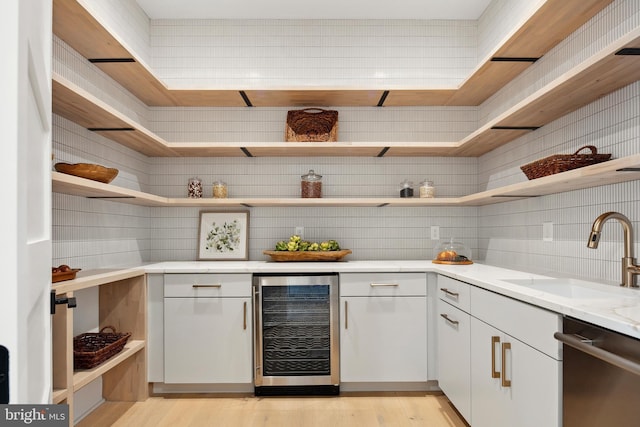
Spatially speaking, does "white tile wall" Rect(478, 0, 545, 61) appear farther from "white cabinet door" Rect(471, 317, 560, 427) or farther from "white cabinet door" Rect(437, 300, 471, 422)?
"white cabinet door" Rect(471, 317, 560, 427)

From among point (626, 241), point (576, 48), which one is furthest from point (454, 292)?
point (576, 48)

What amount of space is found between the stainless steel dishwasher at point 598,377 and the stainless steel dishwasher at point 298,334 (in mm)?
1695

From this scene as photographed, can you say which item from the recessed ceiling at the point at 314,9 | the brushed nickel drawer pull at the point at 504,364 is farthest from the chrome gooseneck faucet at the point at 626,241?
the recessed ceiling at the point at 314,9

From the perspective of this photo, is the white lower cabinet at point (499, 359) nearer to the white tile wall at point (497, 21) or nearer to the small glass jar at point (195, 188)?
the white tile wall at point (497, 21)

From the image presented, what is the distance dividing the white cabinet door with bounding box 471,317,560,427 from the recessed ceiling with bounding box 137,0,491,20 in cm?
238

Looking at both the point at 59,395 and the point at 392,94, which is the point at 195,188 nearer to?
the point at 392,94

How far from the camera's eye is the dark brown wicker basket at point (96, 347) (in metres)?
2.28

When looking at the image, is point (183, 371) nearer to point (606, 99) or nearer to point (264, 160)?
point (264, 160)

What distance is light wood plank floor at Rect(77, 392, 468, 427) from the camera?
2.56 meters

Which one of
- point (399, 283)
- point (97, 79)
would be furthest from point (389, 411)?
point (97, 79)

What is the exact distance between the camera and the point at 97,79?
2768 mm

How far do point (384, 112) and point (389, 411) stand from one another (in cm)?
220

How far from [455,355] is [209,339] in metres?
1.53

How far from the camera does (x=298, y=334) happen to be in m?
2.95
